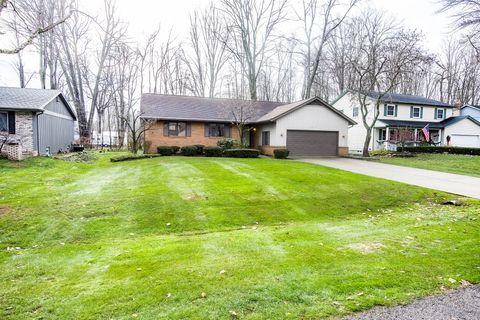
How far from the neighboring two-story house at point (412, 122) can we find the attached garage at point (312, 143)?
7.86 m

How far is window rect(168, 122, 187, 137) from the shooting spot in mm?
22922

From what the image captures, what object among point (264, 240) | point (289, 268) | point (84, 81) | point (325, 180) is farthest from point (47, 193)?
point (84, 81)

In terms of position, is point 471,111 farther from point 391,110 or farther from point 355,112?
point 355,112

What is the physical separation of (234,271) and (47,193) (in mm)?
7470

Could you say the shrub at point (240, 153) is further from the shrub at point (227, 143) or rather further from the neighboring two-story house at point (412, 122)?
the neighboring two-story house at point (412, 122)

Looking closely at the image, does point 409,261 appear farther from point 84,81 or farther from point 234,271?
point 84,81

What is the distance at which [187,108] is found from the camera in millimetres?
24547

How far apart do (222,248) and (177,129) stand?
1866 cm

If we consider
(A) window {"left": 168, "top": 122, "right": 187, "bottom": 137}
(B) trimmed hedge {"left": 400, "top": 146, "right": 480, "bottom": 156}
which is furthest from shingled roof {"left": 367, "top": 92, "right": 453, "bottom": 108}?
(A) window {"left": 168, "top": 122, "right": 187, "bottom": 137}

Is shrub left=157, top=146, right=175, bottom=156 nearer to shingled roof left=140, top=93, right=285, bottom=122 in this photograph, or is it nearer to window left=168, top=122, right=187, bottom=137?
window left=168, top=122, right=187, bottom=137

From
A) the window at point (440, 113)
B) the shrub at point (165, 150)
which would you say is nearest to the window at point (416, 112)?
the window at point (440, 113)

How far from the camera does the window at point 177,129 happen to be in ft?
75.2

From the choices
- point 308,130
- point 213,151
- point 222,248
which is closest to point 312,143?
point 308,130

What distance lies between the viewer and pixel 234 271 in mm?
4336
